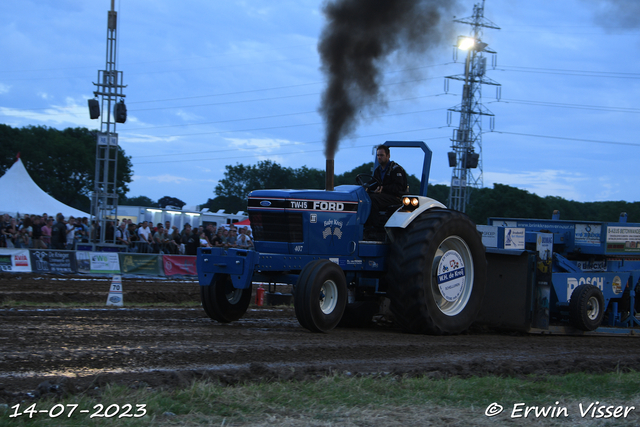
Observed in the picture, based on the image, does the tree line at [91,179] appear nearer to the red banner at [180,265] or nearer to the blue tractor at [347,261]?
the red banner at [180,265]

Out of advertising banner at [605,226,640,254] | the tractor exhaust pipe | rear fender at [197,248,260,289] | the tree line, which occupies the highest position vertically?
the tree line

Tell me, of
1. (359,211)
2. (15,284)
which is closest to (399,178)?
(359,211)

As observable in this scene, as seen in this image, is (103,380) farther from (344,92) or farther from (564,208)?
(564,208)

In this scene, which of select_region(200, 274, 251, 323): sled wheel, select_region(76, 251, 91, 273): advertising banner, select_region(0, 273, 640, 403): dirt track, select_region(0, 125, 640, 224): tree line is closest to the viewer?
select_region(0, 273, 640, 403): dirt track

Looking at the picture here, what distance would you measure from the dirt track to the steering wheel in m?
1.94

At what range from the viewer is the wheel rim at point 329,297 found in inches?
312

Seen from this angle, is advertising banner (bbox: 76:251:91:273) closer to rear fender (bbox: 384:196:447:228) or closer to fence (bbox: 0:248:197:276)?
fence (bbox: 0:248:197:276)

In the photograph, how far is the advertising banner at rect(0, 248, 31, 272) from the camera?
688 inches

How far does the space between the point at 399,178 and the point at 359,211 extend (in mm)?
752

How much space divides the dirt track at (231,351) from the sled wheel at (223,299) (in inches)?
5.5

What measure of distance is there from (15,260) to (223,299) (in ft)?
37.2

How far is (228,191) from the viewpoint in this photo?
94.9m

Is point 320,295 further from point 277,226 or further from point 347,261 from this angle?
point 277,226
